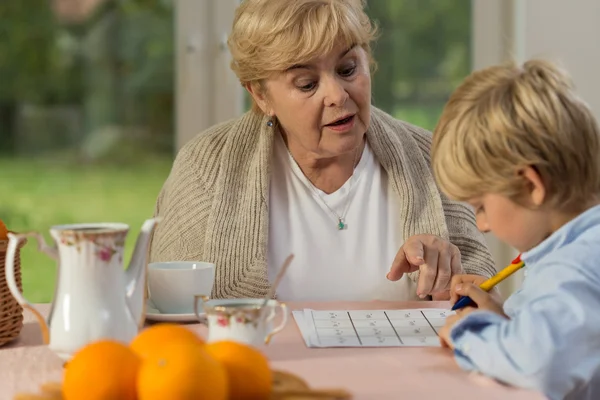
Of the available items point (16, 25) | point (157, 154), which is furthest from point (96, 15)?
point (157, 154)

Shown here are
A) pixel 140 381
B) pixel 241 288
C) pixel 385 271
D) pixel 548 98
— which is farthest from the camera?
pixel 385 271

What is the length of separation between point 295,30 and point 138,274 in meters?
0.96

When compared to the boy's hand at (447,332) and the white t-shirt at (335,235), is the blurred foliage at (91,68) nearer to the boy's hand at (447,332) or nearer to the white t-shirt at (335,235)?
the white t-shirt at (335,235)

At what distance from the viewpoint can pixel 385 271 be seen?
6.98 ft

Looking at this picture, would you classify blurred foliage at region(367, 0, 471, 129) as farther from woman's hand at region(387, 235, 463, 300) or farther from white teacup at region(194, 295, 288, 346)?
white teacup at region(194, 295, 288, 346)

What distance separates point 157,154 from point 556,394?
2.63 meters

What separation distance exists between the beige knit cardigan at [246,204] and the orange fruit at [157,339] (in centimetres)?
92

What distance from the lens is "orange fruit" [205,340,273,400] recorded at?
3.15 ft

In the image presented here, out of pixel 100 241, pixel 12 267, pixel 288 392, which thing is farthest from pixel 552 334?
pixel 12 267

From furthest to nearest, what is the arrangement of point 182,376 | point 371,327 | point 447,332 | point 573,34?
1. point 573,34
2. point 371,327
3. point 447,332
4. point 182,376

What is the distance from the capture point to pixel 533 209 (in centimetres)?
128

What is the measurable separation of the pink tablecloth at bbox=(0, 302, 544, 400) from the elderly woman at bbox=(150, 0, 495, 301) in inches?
27.2

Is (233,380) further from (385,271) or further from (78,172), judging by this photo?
(78,172)

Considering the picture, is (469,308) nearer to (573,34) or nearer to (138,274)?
(138,274)
